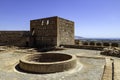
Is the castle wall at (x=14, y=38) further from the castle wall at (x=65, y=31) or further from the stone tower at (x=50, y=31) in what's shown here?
the castle wall at (x=65, y=31)

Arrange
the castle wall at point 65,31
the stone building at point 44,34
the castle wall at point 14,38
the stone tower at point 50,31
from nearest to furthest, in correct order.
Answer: the stone tower at point 50,31
the stone building at point 44,34
the castle wall at point 65,31
the castle wall at point 14,38

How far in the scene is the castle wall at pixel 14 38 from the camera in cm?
1927

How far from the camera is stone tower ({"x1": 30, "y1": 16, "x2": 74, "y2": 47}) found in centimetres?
1618

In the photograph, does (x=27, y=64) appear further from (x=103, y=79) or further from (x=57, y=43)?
(x=57, y=43)

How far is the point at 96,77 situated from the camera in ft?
16.1

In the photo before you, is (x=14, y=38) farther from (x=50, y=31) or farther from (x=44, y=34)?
(x=50, y=31)

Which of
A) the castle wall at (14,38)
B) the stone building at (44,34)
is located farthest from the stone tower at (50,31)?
the castle wall at (14,38)

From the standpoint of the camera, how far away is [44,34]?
17.2 m

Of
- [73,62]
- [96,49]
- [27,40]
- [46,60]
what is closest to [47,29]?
[27,40]

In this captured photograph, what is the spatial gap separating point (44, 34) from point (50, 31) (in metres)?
1.16

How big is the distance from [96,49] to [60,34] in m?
5.48

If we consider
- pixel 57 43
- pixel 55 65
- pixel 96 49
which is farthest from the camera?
pixel 57 43

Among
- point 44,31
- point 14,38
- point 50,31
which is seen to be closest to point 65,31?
point 50,31

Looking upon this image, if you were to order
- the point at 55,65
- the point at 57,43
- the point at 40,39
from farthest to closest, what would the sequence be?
the point at 40,39 → the point at 57,43 → the point at 55,65
